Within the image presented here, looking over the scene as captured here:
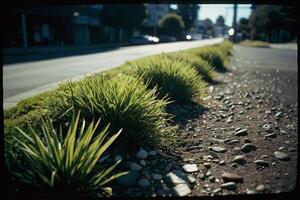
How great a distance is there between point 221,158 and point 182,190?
37.8 inches

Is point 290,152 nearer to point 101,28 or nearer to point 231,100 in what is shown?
point 231,100

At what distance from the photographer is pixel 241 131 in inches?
182

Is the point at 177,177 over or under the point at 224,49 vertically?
under

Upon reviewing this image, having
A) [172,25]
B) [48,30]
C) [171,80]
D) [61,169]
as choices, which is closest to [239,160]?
[61,169]

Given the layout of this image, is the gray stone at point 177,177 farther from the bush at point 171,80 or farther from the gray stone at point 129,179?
the bush at point 171,80

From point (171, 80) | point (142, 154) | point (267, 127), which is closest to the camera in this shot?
point (142, 154)

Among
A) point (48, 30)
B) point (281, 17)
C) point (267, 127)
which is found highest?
point (48, 30)

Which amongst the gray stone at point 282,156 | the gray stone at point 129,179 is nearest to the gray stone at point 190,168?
the gray stone at point 129,179

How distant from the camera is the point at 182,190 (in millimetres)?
2855

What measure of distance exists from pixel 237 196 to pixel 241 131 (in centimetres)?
233

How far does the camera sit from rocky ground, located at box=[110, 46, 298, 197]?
291cm

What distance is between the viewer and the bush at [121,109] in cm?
363

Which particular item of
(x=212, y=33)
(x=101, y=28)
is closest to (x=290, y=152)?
(x=101, y=28)

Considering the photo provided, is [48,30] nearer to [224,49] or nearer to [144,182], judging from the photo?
[224,49]
